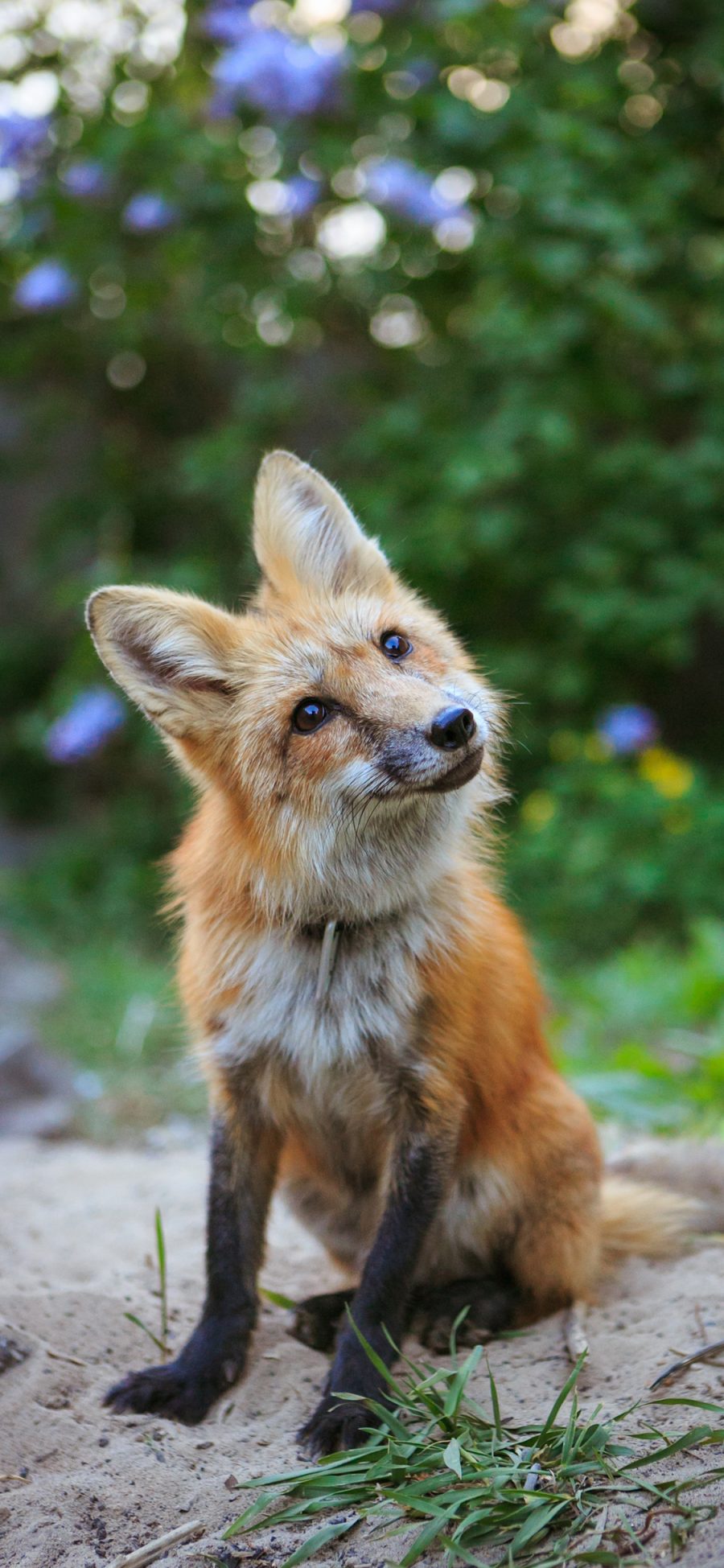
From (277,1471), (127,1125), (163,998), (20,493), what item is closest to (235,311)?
(20,493)

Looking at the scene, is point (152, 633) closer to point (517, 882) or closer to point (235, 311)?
point (517, 882)

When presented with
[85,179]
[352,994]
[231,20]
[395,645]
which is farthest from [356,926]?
[231,20]

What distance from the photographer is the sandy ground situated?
6.51ft

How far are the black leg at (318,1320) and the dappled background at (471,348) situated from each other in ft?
7.87

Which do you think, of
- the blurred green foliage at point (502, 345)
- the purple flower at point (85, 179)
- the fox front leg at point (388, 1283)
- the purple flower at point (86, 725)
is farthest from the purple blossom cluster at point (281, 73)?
the fox front leg at point (388, 1283)

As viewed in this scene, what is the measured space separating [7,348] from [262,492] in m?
5.19

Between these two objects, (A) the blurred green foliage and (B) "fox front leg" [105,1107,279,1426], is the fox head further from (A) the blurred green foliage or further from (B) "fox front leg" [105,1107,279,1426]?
(A) the blurred green foliage

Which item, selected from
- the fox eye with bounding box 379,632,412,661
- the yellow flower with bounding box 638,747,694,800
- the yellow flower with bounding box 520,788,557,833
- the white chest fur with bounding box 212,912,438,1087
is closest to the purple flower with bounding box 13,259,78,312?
the yellow flower with bounding box 520,788,557,833

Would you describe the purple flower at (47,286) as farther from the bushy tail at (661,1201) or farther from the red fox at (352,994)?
the bushy tail at (661,1201)

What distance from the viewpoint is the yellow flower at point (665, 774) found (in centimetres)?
614

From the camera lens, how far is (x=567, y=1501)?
6.06 ft

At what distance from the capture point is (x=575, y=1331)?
2.59 meters

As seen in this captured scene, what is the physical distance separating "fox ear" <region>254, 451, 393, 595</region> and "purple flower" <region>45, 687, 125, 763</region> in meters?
3.67

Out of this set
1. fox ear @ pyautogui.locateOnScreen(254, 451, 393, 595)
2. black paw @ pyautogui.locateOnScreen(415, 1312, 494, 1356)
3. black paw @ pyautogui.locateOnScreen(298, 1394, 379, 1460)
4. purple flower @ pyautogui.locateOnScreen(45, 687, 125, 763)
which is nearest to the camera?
black paw @ pyautogui.locateOnScreen(298, 1394, 379, 1460)
